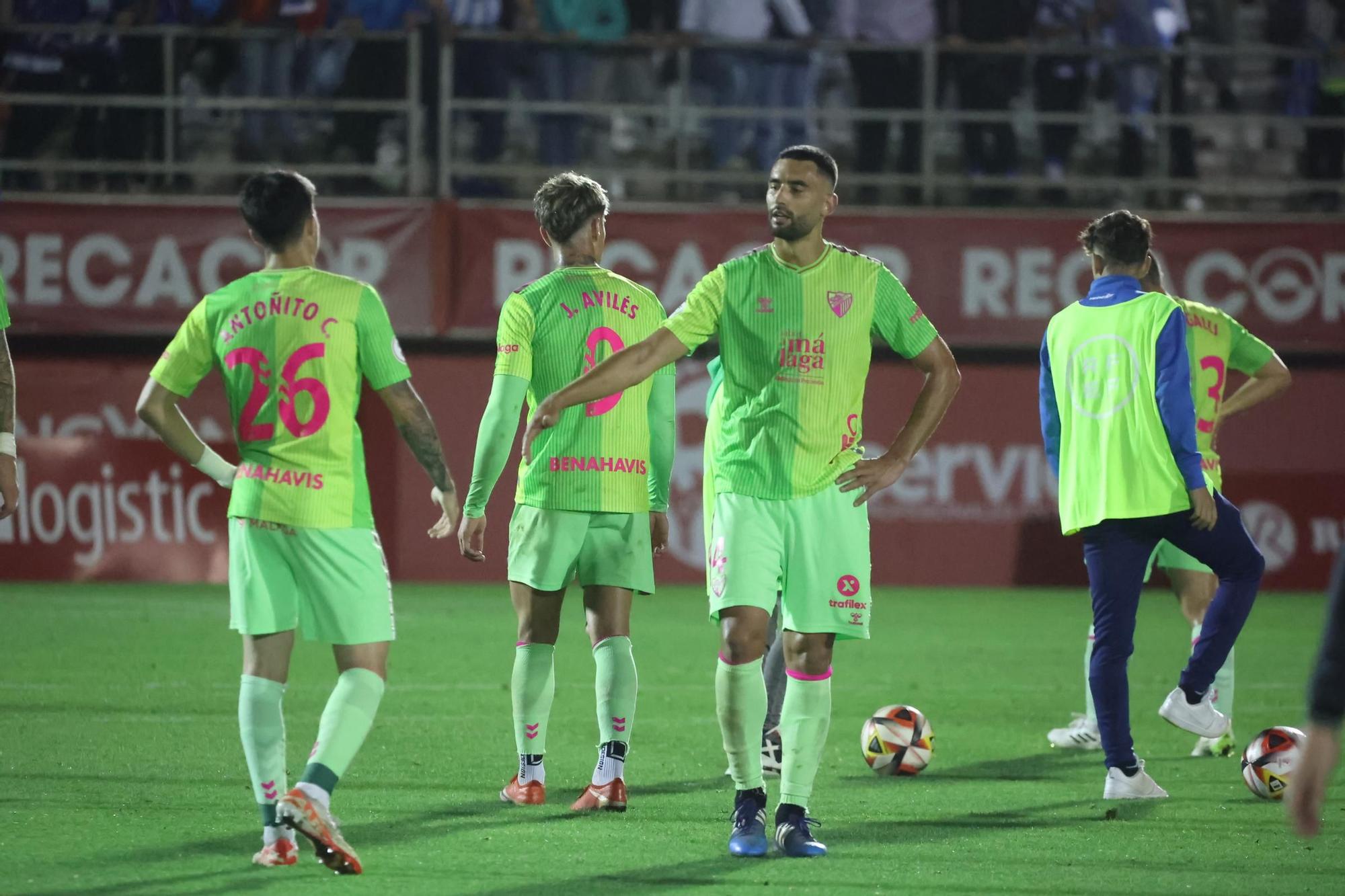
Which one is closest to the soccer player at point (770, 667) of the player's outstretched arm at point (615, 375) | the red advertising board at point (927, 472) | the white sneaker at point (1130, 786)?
the player's outstretched arm at point (615, 375)

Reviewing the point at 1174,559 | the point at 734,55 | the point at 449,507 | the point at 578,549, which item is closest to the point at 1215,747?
the point at 1174,559

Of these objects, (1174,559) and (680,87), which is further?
(680,87)

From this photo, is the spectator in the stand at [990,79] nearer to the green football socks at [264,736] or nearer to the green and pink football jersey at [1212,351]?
the green and pink football jersey at [1212,351]

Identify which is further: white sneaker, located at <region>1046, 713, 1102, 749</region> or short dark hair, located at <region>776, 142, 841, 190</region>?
white sneaker, located at <region>1046, 713, 1102, 749</region>

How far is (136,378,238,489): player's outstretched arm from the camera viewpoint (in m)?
5.09

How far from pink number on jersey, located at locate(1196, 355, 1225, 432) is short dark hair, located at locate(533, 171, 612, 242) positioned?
9.12 feet

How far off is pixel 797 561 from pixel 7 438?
2649 mm

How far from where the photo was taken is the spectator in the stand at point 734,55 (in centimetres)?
1675

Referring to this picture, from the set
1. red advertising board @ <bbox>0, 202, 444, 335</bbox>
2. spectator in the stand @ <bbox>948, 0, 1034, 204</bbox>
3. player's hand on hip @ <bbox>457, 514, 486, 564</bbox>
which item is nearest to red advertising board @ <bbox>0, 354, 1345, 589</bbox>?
red advertising board @ <bbox>0, 202, 444, 335</bbox>

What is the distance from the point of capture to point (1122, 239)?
6512 mm

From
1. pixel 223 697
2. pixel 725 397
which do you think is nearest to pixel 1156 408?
pixel 725 397

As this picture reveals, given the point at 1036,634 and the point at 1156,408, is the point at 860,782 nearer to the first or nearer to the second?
the point at 1156,408

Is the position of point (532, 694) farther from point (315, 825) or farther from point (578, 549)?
point (315, 825)

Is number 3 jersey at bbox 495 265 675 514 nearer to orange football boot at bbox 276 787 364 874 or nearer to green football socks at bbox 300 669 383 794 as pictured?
green football socks at bbox 300 669 383 794
